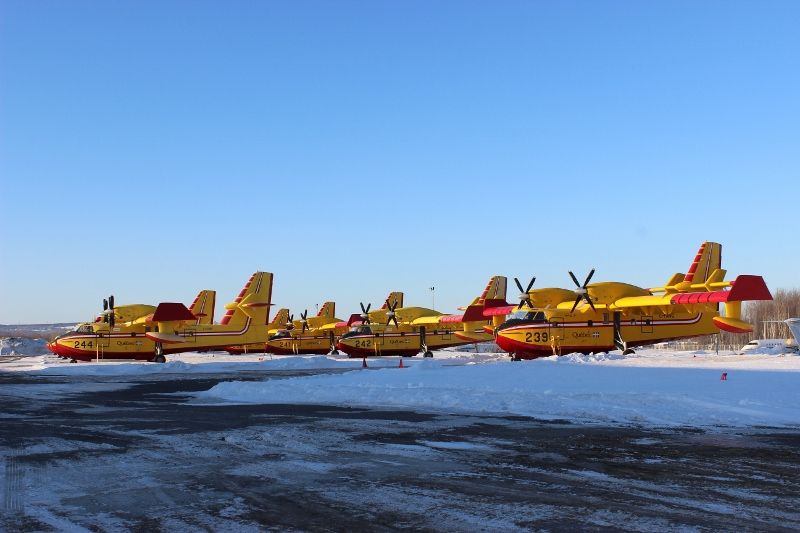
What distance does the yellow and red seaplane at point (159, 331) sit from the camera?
5231 cm

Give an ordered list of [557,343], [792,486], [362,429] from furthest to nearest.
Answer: [557,343], [362,429], [792,486]

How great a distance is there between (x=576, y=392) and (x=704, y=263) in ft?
97.6

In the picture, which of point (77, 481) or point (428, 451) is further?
point (428, 451)

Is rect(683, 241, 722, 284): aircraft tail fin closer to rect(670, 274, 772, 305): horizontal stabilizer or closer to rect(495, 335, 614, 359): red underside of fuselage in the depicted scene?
rect(670, 274, 772, 305): horizontal stabilizer

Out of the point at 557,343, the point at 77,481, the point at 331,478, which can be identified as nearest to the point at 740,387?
the point at 331,478

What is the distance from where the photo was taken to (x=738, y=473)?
9141 millimetres

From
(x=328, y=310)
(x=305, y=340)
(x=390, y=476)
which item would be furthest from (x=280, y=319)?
(x=390, y=476)

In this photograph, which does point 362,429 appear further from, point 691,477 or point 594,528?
point 594,528

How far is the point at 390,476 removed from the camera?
29.7 feet

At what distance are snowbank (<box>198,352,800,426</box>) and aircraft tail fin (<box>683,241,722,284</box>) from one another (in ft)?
60.0

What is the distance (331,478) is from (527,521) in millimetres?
3050

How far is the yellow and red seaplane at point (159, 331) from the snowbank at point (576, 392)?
2894 centimetres

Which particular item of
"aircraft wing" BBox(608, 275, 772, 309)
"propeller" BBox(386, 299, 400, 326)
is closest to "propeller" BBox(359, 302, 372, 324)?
"propeller" BBox(386, 299, 400, 326)

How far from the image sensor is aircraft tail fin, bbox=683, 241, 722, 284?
45312mm
